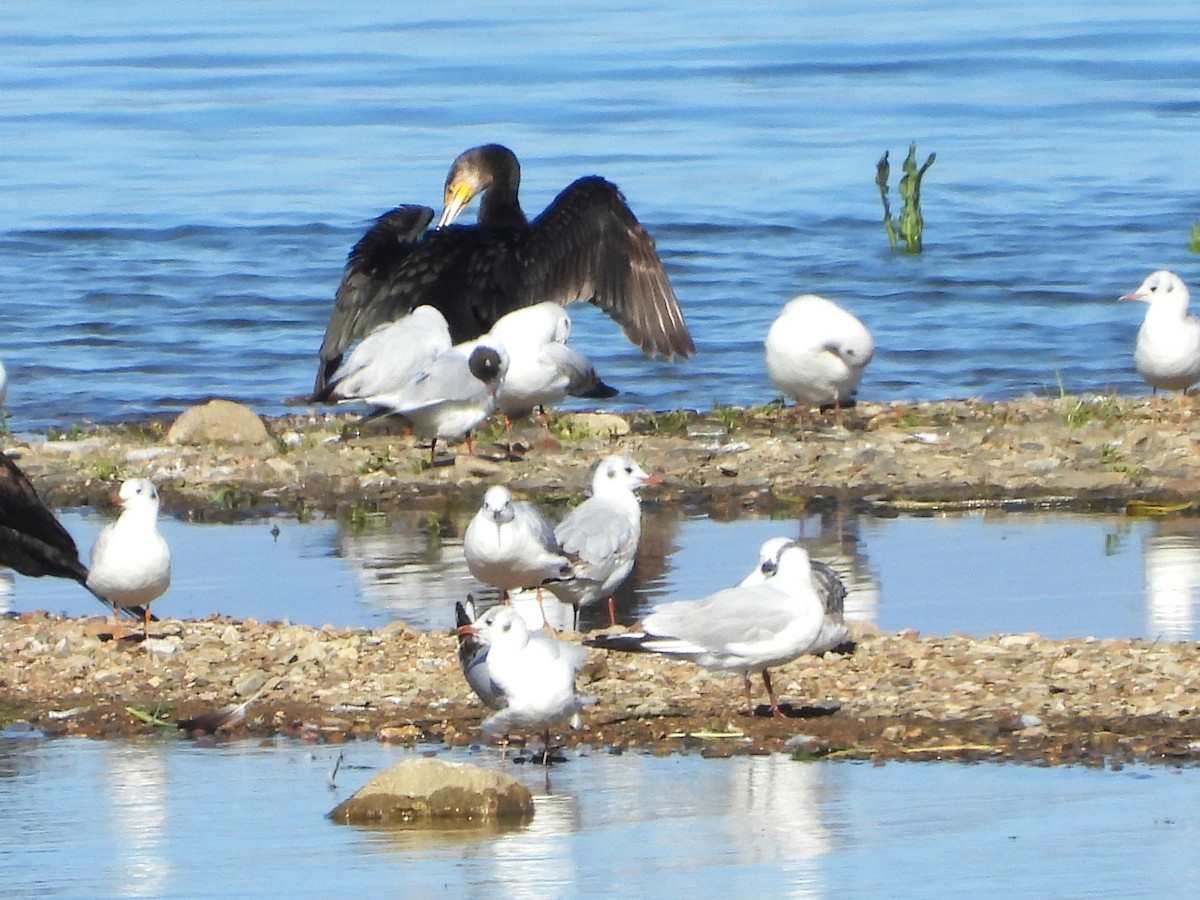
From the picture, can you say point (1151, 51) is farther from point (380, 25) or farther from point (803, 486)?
point (803, 486)

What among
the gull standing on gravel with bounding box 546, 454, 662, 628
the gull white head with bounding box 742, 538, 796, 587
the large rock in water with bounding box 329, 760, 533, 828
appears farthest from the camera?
the gull standing on gravel with bounding box 546, 454, 662, 628

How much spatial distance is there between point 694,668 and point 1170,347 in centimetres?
613

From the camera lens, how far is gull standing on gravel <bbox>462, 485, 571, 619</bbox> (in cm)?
966

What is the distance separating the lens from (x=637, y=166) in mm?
28078

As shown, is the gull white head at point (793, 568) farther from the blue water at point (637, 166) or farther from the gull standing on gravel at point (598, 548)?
the blue water at point (637, 166)

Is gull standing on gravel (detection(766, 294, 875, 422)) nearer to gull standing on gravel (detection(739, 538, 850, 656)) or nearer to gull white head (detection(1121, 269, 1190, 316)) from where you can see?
gull white head (detection(1121, 269, 1190, 316))

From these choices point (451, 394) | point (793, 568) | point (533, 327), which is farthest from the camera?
point (533, 327)

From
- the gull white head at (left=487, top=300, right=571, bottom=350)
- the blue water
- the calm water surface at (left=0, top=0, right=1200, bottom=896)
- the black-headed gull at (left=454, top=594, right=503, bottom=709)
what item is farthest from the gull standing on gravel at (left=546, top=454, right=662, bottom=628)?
the blue water


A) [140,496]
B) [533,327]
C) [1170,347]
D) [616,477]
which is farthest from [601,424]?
[140,496]

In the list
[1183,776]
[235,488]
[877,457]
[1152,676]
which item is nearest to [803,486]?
[877,457]

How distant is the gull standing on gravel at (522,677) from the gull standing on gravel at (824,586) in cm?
95

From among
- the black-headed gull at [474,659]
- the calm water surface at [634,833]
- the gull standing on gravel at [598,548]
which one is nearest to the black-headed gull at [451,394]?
the gull standing on gravel at [598,548]

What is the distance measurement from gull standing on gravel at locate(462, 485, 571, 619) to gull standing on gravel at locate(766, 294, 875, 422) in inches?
190

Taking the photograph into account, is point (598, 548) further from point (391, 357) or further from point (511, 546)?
point (391, 357)
